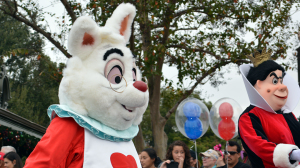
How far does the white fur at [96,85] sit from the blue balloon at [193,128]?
2.34 metres

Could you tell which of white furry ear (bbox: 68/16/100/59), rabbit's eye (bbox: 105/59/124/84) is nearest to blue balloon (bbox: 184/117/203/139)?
rabbit's eye (bbox: 105/59/124/84)

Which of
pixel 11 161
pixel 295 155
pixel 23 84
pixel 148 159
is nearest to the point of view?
pixel 295 155

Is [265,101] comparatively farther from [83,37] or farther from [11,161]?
[11,161]

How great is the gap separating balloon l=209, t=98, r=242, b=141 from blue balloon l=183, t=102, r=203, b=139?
26cm

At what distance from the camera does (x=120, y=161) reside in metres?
2.72

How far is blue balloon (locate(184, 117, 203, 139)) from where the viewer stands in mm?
5148

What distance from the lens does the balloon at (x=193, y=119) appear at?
516cm

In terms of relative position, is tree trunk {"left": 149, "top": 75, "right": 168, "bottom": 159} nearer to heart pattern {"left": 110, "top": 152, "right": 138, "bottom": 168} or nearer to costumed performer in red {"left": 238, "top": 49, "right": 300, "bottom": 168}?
costumed performer in red {"left": 238, "top": 49, "right": 300, "bottom": 168}

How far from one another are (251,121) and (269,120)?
0.22 metres

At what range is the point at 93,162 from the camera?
2629 mm

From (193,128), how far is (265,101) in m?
1.75

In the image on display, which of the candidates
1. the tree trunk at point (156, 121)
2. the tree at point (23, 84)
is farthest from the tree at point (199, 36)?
the tree at point (23, 84)

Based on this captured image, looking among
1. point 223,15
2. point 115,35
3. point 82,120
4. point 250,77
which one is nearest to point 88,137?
point 82,120

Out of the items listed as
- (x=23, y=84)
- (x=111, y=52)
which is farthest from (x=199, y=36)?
(x=23, y=84)
